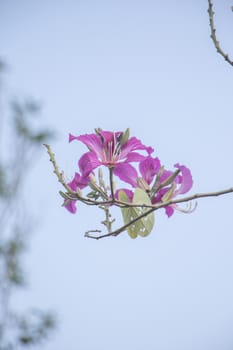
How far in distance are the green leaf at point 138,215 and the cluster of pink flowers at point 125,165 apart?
0.07 feet

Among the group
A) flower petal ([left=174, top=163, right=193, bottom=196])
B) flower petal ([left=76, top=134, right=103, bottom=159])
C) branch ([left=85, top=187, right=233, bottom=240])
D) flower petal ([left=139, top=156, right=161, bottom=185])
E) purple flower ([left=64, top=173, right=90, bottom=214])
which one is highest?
flower petal ([left=76, top=134, right=103, bottom=159])

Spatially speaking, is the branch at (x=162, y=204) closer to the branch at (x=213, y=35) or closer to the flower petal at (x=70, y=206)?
the flower petal at (x=70, y=206)

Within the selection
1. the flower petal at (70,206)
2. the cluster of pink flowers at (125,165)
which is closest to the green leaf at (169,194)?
the cluster of pink flowers at (125,165)

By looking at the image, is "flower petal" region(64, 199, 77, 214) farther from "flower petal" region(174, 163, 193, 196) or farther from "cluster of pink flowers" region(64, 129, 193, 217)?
"flower petal" region(174, 163, 193, 196)

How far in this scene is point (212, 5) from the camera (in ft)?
1.73

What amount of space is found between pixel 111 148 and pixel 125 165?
0.03 metres

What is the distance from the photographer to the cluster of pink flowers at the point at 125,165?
55 cm

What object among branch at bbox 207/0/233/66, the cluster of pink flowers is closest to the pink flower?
the cluster of pink flowers

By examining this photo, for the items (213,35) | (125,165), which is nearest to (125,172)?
(125,165)

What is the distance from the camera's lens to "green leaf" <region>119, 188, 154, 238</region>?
1.72 ft

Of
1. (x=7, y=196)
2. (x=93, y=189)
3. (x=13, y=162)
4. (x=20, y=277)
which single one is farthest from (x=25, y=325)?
(x=93, y=189)

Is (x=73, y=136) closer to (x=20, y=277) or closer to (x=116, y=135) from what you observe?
(x=116, y=135)

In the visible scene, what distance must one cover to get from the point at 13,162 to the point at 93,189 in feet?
19.3

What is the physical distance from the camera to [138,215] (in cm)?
54
